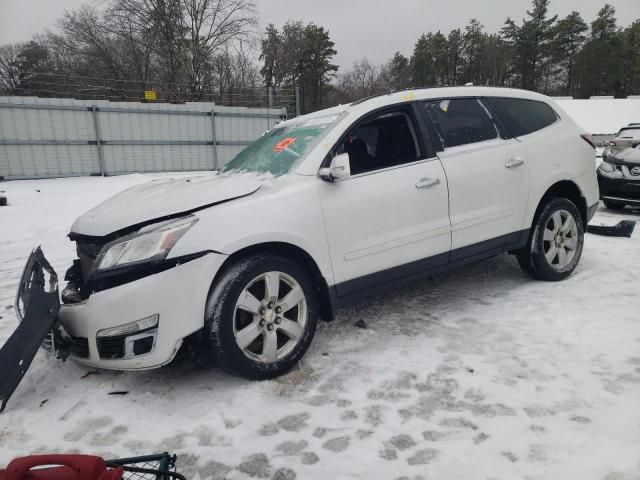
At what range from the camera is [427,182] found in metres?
3.10

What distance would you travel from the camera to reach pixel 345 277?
2.82m

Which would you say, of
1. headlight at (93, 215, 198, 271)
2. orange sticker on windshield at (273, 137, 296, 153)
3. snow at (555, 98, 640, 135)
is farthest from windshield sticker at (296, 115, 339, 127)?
snow at (555, 98, 640, 135)

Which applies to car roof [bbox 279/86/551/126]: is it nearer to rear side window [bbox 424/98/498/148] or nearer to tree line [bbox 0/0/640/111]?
rear side window [bbox 424/98/498/148]

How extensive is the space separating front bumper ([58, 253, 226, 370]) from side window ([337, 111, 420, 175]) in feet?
4.18

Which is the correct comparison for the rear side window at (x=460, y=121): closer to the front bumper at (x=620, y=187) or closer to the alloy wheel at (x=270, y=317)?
the alloy wheel at (x=270, y=317)

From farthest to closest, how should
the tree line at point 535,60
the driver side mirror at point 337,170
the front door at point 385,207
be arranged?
the tree line at point 535,60, the front door at point 385,207, the driver side mirror at point 337,170

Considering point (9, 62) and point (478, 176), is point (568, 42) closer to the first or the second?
point (9, 62)

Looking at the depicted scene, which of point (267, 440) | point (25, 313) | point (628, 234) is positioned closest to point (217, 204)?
point (25, 313)

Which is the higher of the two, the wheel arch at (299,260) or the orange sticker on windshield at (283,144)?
the orange sticker on windshield at (283,144)

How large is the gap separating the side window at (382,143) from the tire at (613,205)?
20.0 ft

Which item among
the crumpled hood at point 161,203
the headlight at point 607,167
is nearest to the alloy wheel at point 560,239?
the crumpled hood at point 161,203

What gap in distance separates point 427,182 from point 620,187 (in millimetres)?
5992

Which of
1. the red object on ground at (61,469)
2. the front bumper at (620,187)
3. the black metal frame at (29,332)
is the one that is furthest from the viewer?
the front bumper at (620,187)

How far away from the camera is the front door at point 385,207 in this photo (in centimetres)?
279
